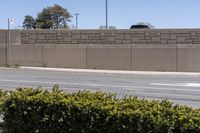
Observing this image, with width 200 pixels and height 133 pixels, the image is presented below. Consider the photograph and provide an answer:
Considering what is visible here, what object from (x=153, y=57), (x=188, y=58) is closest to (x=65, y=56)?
(x=153, y=57)

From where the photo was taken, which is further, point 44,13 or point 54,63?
point 44,13

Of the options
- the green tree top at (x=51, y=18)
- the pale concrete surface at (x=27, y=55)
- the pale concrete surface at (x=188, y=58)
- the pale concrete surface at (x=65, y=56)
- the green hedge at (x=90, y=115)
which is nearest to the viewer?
the green hedge at (x=90, y=115)

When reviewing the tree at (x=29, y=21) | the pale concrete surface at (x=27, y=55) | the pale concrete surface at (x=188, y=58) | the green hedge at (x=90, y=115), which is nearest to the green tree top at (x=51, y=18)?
the tree at (x=29, y=21)

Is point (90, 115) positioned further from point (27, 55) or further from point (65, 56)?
point (27, 55)

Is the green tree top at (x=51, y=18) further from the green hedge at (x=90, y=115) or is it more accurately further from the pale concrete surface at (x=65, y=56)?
the green hedge at (x=90, y=115)

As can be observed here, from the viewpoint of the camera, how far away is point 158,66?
1198 inches

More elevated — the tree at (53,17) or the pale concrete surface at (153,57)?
the tree at (53,17)

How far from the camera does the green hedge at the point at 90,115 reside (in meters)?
5.81

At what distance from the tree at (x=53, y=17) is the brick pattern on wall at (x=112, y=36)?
45941 mm

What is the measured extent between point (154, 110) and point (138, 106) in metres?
0.38

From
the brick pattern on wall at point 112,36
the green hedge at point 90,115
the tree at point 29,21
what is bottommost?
the green hedge at point 90,115

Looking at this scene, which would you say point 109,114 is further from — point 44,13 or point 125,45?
point 44,13

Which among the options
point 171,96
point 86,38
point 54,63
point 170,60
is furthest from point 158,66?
point 171,96

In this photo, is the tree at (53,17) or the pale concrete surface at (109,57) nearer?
the pale concrete surface at (109,57)
